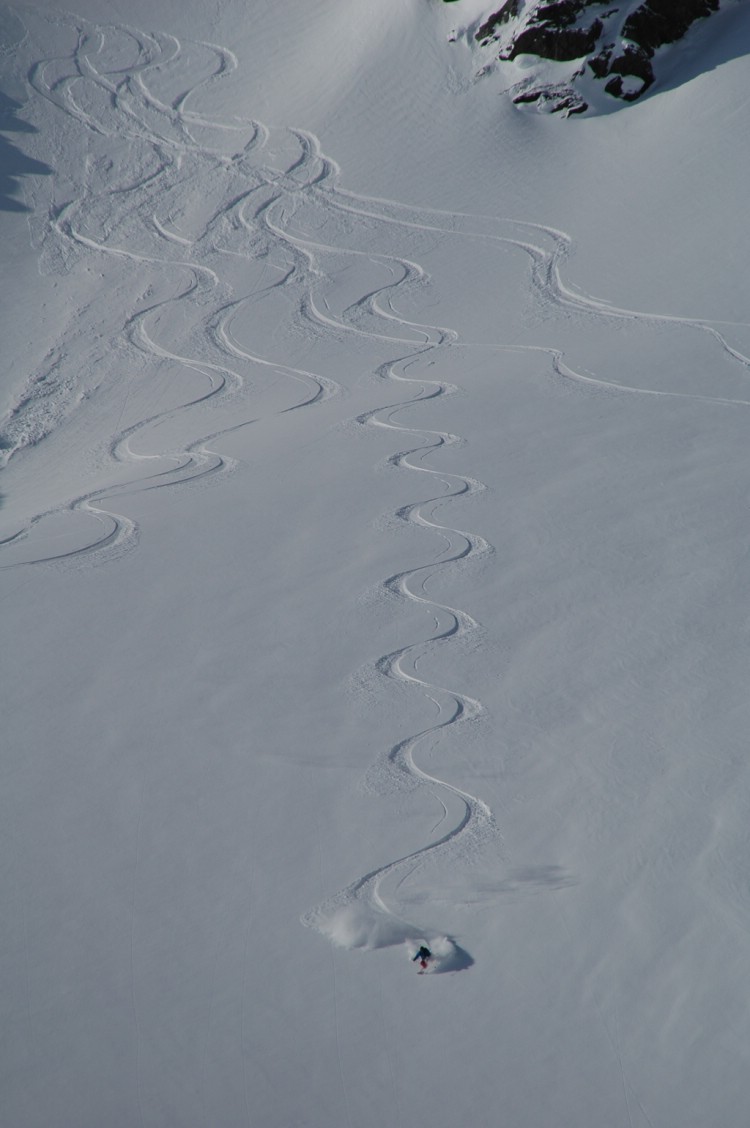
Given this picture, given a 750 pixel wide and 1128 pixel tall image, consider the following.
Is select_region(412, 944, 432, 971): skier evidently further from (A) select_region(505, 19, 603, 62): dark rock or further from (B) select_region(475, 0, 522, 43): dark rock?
(B) select_region(475, 0, 522, 43): dark rock

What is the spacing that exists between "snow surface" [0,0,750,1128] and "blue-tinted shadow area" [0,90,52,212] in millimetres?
354

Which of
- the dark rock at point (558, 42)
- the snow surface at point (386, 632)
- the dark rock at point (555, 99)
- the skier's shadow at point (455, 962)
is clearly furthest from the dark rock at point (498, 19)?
the skier's shadow at point (455, 962)

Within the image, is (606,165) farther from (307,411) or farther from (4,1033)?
(4,1033)

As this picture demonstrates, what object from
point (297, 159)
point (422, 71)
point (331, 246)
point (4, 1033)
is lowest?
point (4, 1033)

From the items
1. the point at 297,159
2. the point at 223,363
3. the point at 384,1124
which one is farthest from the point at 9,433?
the point at 384,1124

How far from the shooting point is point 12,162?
633 inches

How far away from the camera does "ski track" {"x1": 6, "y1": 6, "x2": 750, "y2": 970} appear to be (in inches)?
251

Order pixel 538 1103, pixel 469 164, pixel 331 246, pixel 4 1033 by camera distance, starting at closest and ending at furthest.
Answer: pixel 538 1103
pixel 4 1033
pixel 331 246
pixel 469 164

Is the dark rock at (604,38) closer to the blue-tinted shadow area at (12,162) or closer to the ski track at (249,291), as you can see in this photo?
the ski track at (249,291)

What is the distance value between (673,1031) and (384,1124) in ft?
4.63

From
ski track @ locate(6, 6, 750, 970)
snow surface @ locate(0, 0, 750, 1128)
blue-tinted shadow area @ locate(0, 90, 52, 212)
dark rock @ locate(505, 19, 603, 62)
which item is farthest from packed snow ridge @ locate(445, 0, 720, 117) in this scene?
blue-tinted shadow area @ locate(0, 90, 52, 212)

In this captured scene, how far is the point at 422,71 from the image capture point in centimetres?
1675

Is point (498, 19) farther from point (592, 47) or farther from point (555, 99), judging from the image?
point (555, 99)

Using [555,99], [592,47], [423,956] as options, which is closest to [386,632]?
[423,956]
